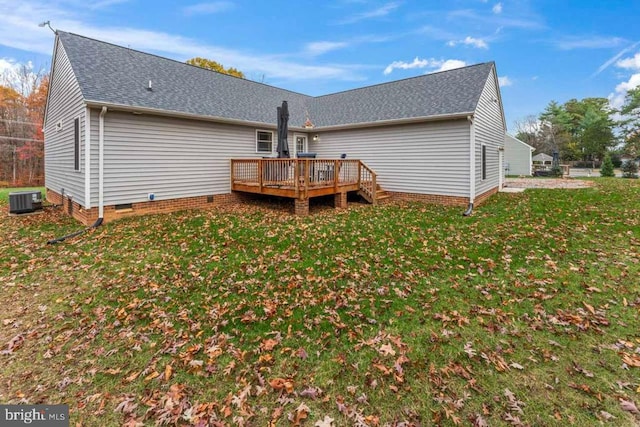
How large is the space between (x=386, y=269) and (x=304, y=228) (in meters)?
2.99

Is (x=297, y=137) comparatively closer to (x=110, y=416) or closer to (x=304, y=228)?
(x=304, y=228)

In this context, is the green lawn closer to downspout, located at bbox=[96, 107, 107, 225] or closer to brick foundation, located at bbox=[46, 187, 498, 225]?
downspout, located at bbox=[96, 107, 107, 225]

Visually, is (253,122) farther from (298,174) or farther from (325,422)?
(325,422)

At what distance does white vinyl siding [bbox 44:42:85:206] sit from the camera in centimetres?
879

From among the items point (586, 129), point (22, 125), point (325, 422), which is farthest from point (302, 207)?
point (586, 129)

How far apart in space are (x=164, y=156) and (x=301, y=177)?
453 centimetres

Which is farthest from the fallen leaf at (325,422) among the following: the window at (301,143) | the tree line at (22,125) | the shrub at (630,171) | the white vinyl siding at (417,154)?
the shrub at (630,171)

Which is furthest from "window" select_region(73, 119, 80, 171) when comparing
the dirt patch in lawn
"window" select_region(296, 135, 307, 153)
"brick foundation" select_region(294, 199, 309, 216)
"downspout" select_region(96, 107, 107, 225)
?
the dirt patch in lawn

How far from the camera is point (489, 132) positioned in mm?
12859

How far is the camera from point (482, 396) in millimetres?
2662

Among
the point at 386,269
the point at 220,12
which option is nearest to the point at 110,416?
the point at 386,269

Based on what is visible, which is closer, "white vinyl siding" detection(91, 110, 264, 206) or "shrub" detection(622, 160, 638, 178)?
"white vinyl siding" detection(91, 110, 264, 206)

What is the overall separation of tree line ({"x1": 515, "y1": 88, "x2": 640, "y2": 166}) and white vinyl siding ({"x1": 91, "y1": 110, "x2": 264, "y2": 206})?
45.7m

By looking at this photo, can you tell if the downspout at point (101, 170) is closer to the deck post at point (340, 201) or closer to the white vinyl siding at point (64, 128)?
the white vinyl siding at point (64, 128)
